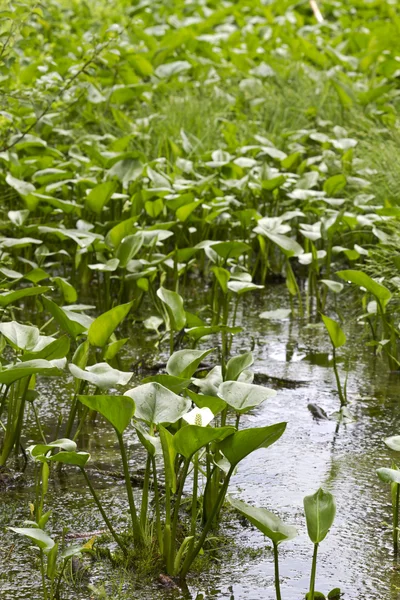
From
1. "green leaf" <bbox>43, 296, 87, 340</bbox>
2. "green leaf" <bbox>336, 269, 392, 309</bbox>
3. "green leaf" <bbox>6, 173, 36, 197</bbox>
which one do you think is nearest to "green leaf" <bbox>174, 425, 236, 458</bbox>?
"green leaf" <bbox>43, 296, 87, 340</bbox>

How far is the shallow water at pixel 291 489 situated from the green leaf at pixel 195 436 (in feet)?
0.96

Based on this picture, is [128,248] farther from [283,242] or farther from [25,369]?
[25,369]

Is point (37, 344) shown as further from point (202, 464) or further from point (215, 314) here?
point (215, 314)

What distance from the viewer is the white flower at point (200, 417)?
1596 millimetres

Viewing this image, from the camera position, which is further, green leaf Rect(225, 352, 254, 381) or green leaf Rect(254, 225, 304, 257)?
green leaf Rect(254, 225, 304, 257)

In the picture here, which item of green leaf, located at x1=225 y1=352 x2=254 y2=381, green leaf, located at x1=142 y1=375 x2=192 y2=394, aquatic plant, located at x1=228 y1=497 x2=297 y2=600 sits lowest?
aquatic plant, located at x1=228 y1=497 x2=297 y2=600

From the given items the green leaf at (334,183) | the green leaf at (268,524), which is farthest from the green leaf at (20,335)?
the green leaf at (334,183)

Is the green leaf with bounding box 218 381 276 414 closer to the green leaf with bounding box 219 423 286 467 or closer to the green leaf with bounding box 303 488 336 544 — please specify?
the green leaf with bounding box 219 423 286 467

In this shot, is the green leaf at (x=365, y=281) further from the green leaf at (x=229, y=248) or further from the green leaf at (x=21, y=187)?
the green leaf at (x=21, y=187)

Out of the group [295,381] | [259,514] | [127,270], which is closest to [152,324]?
[127,270]

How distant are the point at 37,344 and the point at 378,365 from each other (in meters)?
1.33

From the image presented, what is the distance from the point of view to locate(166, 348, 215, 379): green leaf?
1.86 m

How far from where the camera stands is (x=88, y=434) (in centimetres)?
240

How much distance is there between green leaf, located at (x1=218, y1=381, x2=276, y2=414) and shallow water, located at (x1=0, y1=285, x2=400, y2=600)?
34 cm
